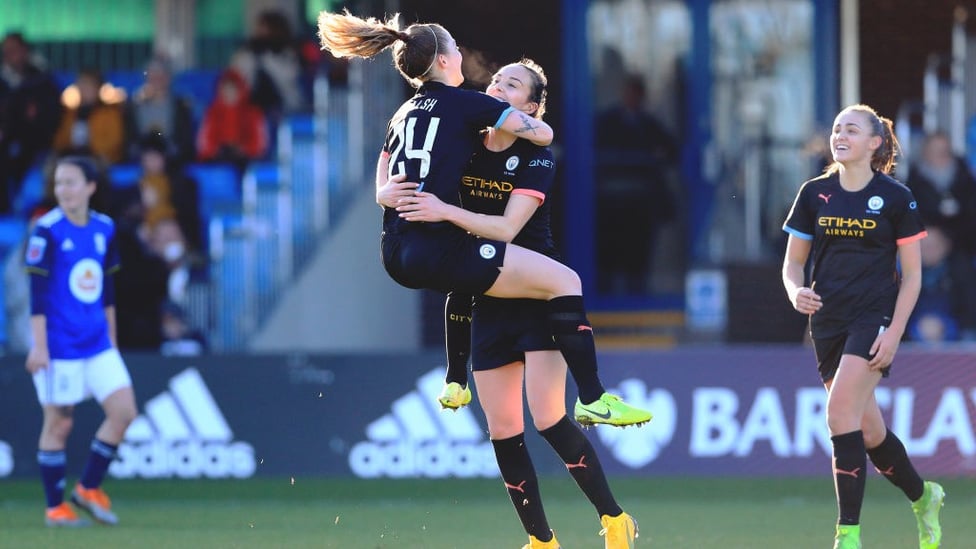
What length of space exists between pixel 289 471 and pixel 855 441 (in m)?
4.89

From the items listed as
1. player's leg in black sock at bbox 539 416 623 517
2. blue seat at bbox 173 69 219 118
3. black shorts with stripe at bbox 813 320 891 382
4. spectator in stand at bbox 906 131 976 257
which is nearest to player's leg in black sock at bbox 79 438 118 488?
player's leg in black sock at bbox 539 416 623 517

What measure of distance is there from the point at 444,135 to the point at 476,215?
0.34m

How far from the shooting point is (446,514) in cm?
995

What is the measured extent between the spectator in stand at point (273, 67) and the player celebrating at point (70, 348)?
5064mm

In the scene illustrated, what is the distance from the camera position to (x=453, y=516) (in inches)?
387

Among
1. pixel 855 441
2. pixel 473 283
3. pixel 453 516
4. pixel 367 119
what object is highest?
pixel 367 119

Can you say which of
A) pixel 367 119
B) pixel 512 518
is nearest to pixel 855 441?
pixel 512 518

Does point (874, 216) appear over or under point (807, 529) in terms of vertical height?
over

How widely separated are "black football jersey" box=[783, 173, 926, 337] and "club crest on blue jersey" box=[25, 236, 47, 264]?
14.4 feet

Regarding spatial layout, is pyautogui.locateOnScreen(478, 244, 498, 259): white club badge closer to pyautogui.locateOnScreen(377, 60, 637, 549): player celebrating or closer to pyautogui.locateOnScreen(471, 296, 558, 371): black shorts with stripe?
pyautogui.locateOnScreen(377, 60, 637, 549): player celebrating

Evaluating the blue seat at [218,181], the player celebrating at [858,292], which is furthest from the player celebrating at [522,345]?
the blue seat at [218,181]

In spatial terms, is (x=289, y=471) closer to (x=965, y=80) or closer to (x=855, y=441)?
(x=855, y=441)

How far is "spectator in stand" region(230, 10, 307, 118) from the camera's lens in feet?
48.2

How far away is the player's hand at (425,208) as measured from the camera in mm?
6676
